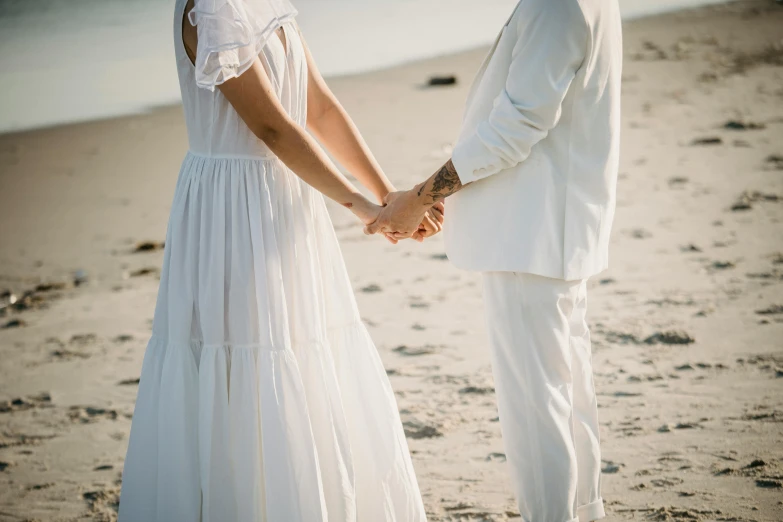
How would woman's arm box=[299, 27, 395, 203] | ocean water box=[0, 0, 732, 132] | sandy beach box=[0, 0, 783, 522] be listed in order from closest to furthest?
woman's arm box=[299, 27, 395, 203] < sandy beach box=[0, 0, 783, 522] < ocean water box=[0, 0, 732, 132]

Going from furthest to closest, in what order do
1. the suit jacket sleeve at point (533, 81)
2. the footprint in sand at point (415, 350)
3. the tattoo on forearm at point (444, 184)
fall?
the footprint in sand at point (415, 350) < the tattoo on forearm at point (444, 184) < the suit jacket sleeve at point (533, 81)

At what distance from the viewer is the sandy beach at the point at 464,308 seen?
3771 millimetres

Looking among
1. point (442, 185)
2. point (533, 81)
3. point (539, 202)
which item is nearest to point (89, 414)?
point (442, 185)

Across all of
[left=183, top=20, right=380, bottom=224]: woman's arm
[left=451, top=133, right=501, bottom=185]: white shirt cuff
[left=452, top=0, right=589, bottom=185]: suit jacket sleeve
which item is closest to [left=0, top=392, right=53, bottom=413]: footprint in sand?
[left=183, top=20, right=380, bottom=224]: woman's arm

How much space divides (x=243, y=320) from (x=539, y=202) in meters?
0.96

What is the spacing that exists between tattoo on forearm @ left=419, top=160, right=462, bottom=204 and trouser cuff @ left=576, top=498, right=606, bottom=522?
112 centimetres

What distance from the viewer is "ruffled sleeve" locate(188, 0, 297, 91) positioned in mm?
2756

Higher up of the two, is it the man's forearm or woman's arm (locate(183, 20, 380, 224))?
woman's arm (locate(183, 20, 380, 224))

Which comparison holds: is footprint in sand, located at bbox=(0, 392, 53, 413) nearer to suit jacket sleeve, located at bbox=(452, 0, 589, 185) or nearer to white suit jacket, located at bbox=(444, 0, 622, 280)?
white suit jacket, located at bbox=(444, 0, 622, 280)

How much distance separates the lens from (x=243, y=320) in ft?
9.57

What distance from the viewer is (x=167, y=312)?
3012 mm

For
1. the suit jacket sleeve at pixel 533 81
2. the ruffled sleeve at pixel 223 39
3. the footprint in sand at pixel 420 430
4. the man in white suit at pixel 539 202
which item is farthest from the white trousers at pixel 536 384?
the footprint in sand at pixel 420 430

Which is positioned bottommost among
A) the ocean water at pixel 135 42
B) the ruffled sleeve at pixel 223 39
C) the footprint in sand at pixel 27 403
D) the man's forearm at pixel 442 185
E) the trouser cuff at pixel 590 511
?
the trouser cuff at pixel 590 511

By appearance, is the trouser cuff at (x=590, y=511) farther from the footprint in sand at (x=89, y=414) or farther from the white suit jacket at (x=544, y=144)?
the footprint in sand at (x=89, y=414)
